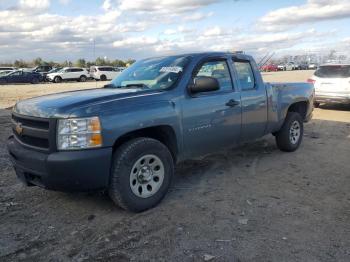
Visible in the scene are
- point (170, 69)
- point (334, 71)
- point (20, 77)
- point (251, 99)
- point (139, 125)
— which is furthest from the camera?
point (20, 77)

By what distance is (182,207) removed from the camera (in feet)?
16.5

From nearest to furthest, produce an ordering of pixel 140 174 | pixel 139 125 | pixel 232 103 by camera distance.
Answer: pixel 139 125 → pixel 140 174 → pixel 232 103

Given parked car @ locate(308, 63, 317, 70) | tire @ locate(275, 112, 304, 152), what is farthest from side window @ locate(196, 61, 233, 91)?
parked car @ locate(308, 63, 317, 70)

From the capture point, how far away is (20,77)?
40.8m

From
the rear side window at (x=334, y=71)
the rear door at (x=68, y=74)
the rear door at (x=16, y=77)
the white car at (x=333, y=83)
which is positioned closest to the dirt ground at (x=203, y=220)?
the white car at (x=333, y=83)

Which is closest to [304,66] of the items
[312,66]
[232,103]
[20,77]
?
[312,66]

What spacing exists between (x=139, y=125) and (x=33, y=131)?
1.13 m

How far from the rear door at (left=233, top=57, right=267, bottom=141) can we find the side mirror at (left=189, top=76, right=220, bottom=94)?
3.05 feet

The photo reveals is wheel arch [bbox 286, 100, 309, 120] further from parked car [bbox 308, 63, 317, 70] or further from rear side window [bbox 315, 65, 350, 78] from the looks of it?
parked car [bbox 308, 63, 317, 70]

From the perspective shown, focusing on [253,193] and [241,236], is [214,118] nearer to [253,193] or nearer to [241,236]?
[253,193]

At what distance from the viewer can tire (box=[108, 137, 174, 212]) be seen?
4.59 m

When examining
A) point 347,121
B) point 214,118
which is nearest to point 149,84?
point 214,118

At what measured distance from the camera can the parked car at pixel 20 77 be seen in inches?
1582

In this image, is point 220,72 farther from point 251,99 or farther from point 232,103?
point 251,99
